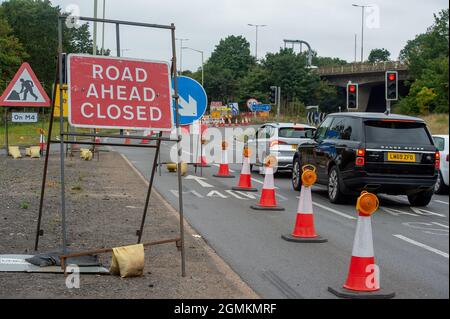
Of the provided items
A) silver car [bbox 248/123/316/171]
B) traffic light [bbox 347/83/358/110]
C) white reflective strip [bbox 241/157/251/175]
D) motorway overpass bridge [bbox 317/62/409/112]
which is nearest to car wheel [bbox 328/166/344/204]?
white reflective strip [bbox 241/157/251/175]

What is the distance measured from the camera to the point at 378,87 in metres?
84.4

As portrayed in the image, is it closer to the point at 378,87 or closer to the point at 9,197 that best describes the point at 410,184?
the point at 9,197

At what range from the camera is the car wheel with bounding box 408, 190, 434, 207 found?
14.1 meters

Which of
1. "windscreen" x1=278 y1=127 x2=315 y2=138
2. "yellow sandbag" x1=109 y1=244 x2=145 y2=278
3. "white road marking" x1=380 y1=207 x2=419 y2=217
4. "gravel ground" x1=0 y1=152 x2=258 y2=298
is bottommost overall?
"white road marking" x1=380 y1=207 x2=419 y2=217

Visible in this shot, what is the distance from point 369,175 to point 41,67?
6434 cm

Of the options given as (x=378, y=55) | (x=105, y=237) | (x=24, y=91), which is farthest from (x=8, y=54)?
(x=378, y=55)

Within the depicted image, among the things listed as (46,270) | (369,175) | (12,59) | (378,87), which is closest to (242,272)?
(46,270)

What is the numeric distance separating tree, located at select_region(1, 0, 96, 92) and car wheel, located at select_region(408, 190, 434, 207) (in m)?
52.0

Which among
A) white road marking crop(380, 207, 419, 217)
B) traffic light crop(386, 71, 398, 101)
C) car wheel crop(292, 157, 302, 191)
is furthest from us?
traffic light crop(386, 71, 398, 101)

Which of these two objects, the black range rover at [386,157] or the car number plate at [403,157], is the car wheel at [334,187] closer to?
the black range rover at [386,157]

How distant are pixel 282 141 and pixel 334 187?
6.14m

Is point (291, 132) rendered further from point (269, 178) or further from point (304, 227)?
point (304, 227)

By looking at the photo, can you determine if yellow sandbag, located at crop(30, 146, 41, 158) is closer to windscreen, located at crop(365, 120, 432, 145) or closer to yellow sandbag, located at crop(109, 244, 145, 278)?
windscreen, located at crop(365, 120, 432, 145)

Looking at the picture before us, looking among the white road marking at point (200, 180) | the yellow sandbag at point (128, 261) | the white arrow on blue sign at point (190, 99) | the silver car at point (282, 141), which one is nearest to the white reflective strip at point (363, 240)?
the yellow sandbag at point (128, 261)
